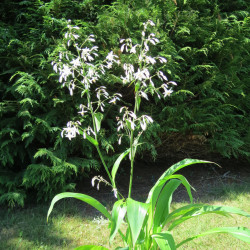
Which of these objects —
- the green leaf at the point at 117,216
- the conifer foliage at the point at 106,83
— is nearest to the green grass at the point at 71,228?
the conifer foliage at the point at 106,83

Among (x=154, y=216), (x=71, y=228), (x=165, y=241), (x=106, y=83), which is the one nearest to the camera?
(x=165, y=241)

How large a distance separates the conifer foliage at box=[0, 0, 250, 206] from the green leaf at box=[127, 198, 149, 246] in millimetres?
1768

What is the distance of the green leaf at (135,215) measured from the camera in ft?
4.93

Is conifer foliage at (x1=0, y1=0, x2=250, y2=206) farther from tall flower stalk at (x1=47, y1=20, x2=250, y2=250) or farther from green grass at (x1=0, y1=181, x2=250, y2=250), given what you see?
tall flower stalk at (x1=47, y1=20, x2=250, y2=250)

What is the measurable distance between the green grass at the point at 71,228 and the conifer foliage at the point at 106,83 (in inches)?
9.4

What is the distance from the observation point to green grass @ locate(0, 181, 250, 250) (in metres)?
2.60

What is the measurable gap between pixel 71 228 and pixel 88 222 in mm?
224

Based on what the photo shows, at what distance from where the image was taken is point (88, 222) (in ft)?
10.1

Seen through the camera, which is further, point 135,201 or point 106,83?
point 106,83

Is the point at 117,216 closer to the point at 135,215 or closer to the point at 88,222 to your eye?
the point at 135,215

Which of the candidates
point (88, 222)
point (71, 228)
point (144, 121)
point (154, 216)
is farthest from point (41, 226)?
point (144, 121)

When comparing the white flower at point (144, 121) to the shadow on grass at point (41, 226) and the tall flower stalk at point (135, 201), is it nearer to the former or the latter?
the tall flower stalk at point (135, 201)

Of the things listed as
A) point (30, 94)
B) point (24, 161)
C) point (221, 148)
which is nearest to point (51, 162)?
point (24, 161)

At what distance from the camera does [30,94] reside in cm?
329
